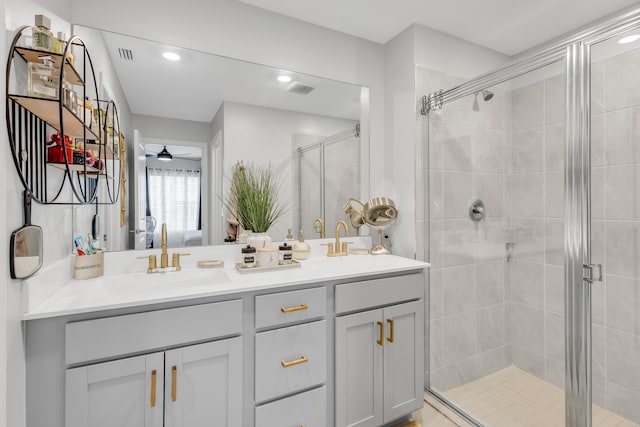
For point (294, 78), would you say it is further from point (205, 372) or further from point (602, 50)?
point (205, 372)

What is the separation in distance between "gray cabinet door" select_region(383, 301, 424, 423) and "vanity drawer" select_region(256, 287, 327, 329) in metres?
0.40

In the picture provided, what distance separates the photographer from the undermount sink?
1425 mm

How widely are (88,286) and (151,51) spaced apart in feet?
3.95

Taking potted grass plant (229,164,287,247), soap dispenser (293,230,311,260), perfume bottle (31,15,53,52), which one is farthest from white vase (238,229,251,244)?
perfume bottle (31,15,53,52)

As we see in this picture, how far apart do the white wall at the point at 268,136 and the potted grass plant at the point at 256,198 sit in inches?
1.9

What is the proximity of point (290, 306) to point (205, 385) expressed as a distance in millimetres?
442

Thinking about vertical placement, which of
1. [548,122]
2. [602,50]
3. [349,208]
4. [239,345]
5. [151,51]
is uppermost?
[151,51]

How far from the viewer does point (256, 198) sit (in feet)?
6.13

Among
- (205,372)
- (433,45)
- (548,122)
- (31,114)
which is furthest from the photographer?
(433,45)

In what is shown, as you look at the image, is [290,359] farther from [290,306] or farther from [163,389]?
[163,389]

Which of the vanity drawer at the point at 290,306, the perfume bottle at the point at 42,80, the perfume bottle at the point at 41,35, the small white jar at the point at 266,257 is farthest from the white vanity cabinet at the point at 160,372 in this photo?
the perfume bottle at the point at 41,35

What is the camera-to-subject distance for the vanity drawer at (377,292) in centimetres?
151

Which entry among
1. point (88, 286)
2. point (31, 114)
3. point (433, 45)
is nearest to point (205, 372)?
point (88, 286)

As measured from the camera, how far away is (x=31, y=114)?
1050mm
